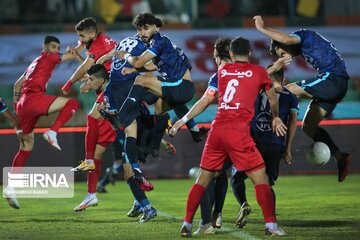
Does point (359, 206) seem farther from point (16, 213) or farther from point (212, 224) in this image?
point (16, 213)

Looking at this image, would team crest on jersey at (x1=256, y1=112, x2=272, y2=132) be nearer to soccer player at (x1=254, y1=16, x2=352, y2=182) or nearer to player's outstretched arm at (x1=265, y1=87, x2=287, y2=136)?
player's outstretched arm at (x1=265, y1=87, x2=287, y2=136)

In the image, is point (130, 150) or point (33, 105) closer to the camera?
point (130, 150)

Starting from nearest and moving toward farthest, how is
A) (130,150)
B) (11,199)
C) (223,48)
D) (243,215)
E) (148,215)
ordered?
(243,215) < (223,48) < (148,215) < (130,150) < (11,199)

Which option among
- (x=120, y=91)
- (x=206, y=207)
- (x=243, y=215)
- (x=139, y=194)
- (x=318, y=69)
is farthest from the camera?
(x=120, y=91)

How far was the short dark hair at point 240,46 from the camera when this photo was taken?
8953 millimetres

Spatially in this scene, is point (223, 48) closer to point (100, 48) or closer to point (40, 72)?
point (100, 48)

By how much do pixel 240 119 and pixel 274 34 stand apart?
1.76 meters

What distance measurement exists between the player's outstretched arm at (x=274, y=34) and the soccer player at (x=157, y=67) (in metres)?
1.28

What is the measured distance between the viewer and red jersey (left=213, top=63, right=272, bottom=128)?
8.95m

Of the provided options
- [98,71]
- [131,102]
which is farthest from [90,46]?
[131,102]

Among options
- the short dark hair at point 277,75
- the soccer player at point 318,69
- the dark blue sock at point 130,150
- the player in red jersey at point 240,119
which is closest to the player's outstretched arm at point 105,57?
the dark blue sock at point 130,150

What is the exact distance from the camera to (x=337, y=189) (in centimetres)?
1459

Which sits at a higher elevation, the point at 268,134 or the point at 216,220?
the point at 268,134

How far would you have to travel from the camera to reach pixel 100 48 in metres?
12.5
